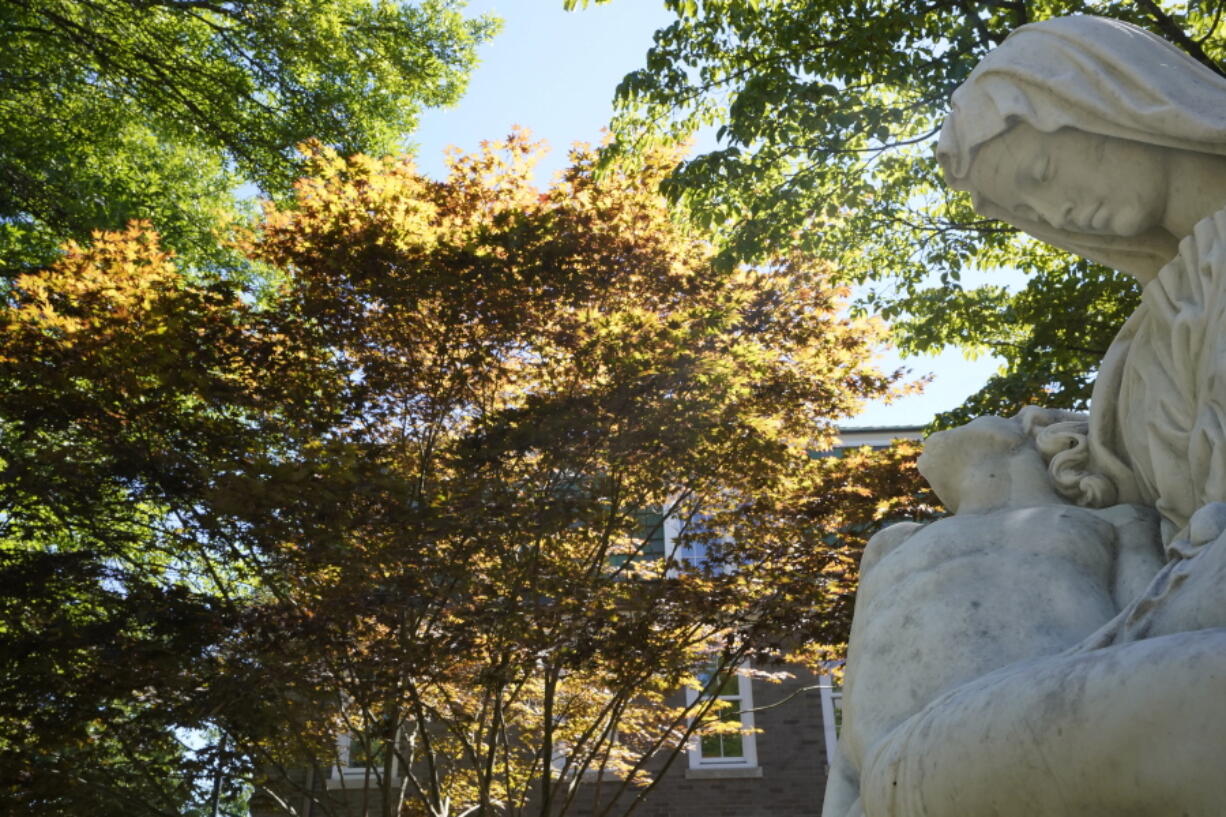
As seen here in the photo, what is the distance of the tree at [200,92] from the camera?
1288 centimetres

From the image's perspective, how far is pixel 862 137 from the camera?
847cm

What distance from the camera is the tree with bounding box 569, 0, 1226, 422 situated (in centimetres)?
808

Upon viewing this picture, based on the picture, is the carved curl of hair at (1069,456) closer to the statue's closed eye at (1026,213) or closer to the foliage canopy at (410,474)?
the statue's closed eye at (1026,213)

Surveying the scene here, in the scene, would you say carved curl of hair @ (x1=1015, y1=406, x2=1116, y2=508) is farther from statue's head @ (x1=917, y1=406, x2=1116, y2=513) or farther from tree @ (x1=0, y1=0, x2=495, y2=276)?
tree @ (x1=0, y1=0, x2=495, y2=276)

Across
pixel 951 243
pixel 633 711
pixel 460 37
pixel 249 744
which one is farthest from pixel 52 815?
pixel 460 37

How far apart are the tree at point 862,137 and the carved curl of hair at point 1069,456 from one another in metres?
6.60

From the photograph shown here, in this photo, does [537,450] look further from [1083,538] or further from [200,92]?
[200,92]

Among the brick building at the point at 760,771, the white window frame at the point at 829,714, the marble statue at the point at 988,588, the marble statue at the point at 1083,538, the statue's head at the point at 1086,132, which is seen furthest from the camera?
the white window frame at the point at 829,714

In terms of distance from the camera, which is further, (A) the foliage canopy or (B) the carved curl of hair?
(A) the foliage canopy

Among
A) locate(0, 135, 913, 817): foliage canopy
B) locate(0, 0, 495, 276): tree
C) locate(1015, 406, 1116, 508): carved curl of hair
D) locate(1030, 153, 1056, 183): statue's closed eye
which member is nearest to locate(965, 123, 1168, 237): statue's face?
locate(1030, 153, 1056, 183): statue's closed eye

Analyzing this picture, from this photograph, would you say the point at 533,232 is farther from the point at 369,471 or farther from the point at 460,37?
the point at 460,37

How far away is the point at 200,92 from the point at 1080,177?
13502 millimetres

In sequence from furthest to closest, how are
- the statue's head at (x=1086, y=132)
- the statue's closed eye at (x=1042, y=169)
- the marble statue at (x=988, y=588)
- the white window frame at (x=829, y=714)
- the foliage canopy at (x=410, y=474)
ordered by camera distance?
the white window frame at (x=829, y=714)
the foliage canopy at (x=410, y=474)
the statue's closed eye at (x=1042, y=169)
the statue's head at (x=1086, y=132)
the marble statue at (x=988, y=588)

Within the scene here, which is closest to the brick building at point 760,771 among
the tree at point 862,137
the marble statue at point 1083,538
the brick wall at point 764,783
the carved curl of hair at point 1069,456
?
the brick wall at point 764,783
